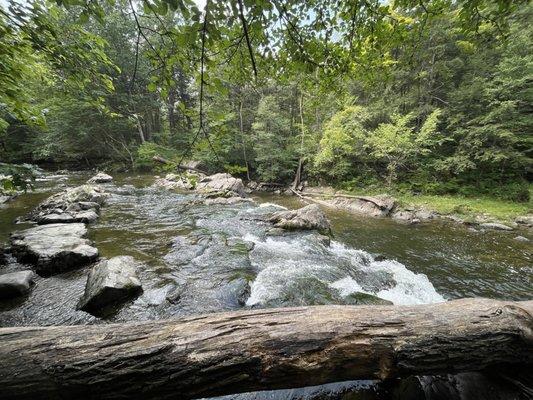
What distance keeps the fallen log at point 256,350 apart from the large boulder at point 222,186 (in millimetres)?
12011

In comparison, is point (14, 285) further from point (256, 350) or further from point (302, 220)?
point (302, 220)

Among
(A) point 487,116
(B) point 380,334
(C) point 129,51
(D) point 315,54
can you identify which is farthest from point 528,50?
(C) point 129,51

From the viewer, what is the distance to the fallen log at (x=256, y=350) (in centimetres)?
162

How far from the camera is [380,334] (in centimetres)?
192

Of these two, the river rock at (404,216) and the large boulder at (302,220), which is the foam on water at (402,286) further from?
the river rock at (404,216)

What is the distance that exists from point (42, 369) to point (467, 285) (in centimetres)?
771

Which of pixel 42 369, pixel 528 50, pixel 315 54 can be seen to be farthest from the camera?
pixel 528 50

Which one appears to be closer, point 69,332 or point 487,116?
point 69,332

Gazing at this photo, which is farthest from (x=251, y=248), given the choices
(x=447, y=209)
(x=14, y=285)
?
(x=447, y=209)

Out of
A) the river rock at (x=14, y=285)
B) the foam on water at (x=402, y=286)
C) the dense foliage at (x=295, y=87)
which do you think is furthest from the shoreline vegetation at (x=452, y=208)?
the foam on water at (x=402, y=286)

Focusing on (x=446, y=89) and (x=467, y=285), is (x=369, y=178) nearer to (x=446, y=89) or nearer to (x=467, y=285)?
(x=446, y=89)

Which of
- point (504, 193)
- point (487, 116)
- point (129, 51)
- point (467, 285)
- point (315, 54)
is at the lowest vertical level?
point (467, 285)

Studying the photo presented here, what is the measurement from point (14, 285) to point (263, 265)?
14.0ft

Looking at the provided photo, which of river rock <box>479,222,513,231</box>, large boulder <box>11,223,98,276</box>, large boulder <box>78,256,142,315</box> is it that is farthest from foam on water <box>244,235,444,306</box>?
river rock <box>479,222,513,231</box>
